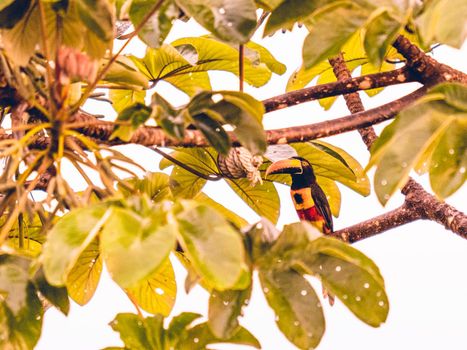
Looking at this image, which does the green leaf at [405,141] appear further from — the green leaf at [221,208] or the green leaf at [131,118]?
the green leaf at [221,208]

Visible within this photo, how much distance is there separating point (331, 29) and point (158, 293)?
0.57 meters

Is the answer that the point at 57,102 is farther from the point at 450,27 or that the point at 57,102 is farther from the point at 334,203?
the point at 334,203

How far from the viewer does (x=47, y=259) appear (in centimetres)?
53

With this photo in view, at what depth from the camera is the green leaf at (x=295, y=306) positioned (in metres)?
0.63

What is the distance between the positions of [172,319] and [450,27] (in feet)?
1.35

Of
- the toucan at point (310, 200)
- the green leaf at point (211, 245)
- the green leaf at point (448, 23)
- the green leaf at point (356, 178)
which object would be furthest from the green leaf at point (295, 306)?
the toucan at point (310, 200)

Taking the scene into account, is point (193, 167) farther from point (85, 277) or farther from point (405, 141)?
point (405, 141)

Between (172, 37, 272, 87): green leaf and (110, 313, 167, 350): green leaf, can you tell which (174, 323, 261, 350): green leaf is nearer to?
(110, 313, 167, 350): green leaf

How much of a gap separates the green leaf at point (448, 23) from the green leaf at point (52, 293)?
37cm

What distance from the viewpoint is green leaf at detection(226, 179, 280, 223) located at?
3.85 feet

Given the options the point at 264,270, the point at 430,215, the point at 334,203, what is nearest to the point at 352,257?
the point at 264,270

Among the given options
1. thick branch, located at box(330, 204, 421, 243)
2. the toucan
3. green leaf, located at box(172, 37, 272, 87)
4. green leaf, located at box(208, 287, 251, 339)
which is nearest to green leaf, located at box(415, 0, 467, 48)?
green leaf, located at box(208, 287, 251, 339)

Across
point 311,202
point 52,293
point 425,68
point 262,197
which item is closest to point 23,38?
point 52,293

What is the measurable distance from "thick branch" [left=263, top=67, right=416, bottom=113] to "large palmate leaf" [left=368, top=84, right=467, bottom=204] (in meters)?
0.23
